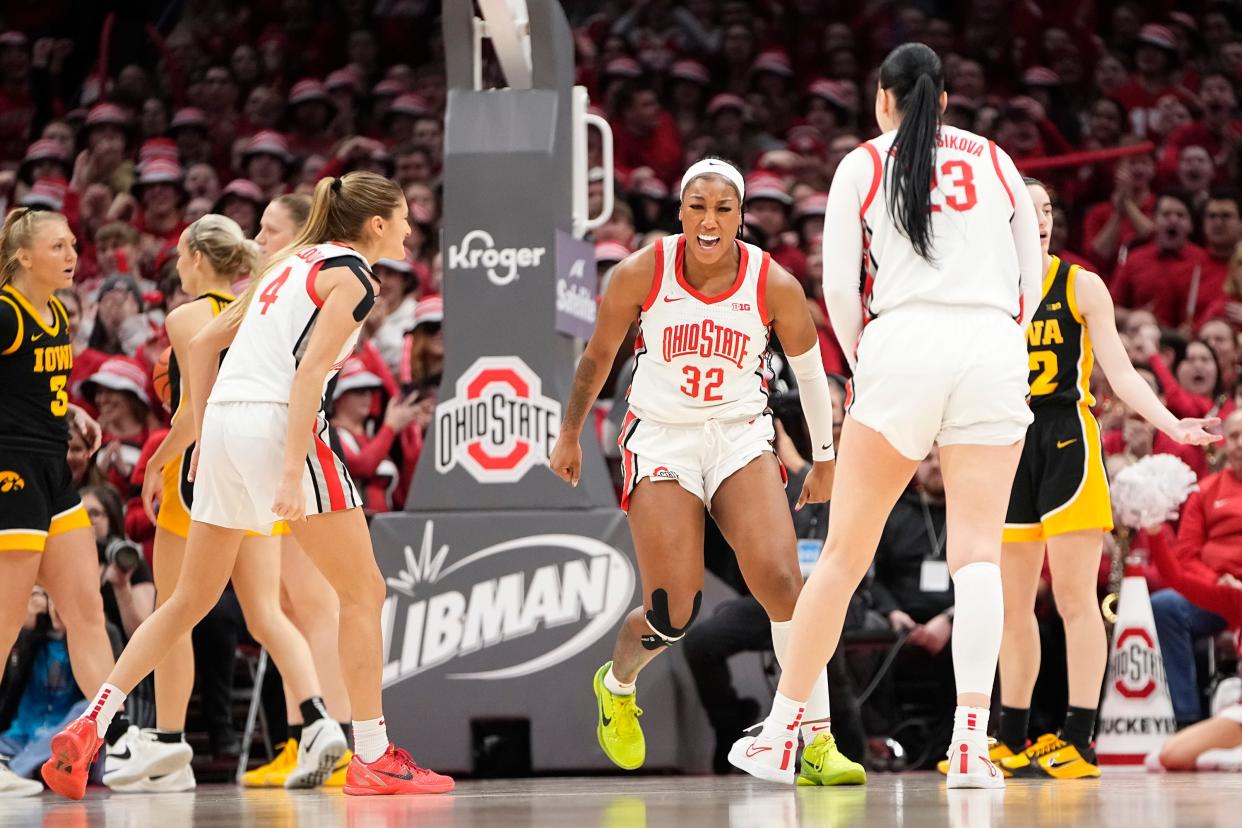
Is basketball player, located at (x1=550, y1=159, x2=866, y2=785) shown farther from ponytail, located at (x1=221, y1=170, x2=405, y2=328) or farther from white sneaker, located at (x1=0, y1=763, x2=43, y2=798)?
white sneaker, located at (x1=0, y1=763, x2=43, y2=798)

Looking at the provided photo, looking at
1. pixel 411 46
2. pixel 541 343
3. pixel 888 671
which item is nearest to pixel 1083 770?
pixel 888 671

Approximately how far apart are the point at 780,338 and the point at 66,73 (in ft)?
34.4

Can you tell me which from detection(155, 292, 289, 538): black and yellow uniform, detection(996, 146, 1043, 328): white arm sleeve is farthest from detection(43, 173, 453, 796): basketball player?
detection(996, 146, 1043, 328): white arm sleeve

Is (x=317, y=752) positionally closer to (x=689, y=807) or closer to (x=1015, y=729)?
(x=689, y=807)

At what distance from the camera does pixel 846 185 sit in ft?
15.5

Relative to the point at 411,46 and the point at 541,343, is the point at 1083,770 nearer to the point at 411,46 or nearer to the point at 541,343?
the point at 541,343

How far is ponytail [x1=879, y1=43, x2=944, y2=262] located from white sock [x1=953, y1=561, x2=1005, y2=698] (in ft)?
2.72

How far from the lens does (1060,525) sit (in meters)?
6.04

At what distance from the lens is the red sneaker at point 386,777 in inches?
207

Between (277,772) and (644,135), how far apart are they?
6558 mm

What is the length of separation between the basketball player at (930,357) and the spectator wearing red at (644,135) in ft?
23.3

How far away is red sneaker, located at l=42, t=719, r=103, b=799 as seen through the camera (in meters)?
5.28

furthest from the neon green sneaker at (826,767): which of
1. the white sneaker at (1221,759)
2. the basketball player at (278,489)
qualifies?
the white sneaker at (1221,759)

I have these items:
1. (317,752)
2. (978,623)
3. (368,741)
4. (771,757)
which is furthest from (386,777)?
(978,623)
